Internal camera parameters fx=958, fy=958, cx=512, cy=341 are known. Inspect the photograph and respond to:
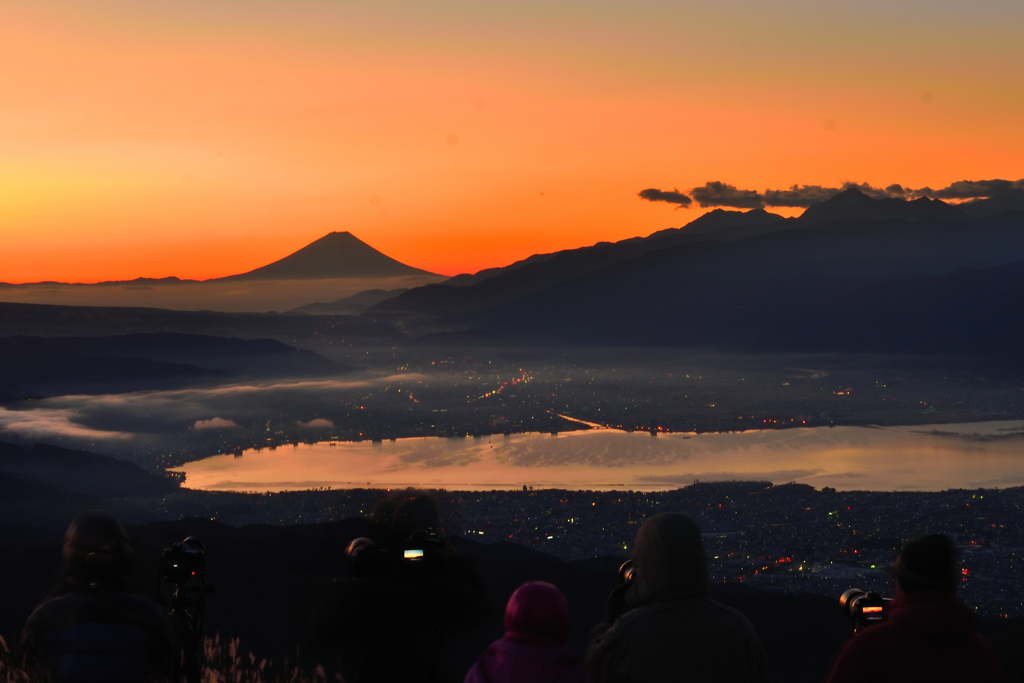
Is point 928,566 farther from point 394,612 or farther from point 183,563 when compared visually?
point 183,563

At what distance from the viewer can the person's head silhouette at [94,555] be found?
129 inches

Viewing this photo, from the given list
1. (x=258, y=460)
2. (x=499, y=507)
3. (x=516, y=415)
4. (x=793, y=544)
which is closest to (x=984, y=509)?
(x=793, y=544)

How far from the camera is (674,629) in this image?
2877 millimetres

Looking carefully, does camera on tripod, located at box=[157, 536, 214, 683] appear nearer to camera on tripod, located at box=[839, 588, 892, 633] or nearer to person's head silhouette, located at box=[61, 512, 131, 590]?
person's head silhouette, located at box=[61, 512, 131, 590]

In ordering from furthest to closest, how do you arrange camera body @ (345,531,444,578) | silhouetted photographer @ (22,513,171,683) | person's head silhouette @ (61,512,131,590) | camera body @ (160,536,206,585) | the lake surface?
the lake surface → camera body @ (160,536,206,585) → camera body @ (345,531,444,578) → person's head silhouette @ (61,512,131,590) → silhouetted photographer @ (22,513,171,683)

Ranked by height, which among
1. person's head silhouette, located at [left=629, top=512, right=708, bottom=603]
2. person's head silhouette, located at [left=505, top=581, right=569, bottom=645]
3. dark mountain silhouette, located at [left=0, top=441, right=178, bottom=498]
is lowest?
dark mountain silhouette, located at [left=0, top=441, right=178, bottom=498]

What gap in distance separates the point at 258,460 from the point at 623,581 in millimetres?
115120

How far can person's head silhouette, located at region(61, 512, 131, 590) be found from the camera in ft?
10.8

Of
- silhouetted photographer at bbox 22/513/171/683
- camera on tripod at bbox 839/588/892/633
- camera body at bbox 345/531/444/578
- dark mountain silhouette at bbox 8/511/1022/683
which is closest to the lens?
silhouetted photographer at bbox 22/513/171/683

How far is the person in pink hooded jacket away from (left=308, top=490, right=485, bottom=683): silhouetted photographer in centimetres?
89

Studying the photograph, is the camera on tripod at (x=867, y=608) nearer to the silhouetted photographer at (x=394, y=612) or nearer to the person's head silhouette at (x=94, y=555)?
the silhouetted photographer at (x=394, y=612)

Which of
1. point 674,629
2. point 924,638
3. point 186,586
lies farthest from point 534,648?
point 186,586

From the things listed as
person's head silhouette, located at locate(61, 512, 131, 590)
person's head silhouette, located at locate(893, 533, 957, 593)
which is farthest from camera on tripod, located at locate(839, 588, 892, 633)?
person's head silhouette, located at locate(61, 512, 131, 590)

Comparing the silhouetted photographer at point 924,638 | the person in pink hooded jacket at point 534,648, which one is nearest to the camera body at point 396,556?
the person in pink hooded jacket at point 534,648
